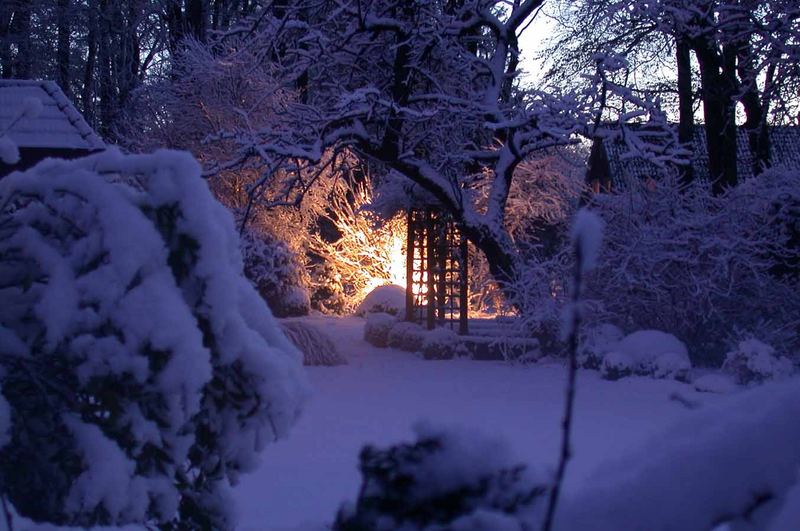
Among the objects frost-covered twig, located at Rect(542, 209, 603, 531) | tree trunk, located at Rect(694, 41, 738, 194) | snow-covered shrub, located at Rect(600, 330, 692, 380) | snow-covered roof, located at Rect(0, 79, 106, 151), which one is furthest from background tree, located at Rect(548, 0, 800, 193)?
frost-covered twig, located at Rect(542, 209, 603, 531)

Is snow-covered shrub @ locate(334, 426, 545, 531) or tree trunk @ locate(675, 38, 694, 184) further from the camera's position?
tree trunk @ locate(675, 38, 694, 184)

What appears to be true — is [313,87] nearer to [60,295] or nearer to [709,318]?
[709,318]

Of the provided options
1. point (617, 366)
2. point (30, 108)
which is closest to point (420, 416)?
point (30, 108)

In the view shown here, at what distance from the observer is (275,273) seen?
Result: 1642 cm

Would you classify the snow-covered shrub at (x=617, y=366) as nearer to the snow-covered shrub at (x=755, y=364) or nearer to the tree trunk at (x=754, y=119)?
the snow-covered shrub at (x=755, y=364)

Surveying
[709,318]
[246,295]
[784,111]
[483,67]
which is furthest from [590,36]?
[246,295]

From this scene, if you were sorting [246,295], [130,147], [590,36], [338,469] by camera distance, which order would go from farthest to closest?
1. [130,147]
2. [590,36]
3. [338,469]
4. [246,295]

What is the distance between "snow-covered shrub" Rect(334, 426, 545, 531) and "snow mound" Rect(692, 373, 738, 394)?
23.2 ft

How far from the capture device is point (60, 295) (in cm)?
243

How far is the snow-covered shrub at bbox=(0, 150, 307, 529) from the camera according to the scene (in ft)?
7.75

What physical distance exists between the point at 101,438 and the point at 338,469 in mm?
3071

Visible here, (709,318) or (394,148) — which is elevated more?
(394,148)

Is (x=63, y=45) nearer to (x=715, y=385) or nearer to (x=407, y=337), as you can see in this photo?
(x=407, y=337)

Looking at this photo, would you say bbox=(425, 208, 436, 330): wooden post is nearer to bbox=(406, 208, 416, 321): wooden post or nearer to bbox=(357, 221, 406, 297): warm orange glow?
bbox=(406, 208, 416, 321): wooden post
